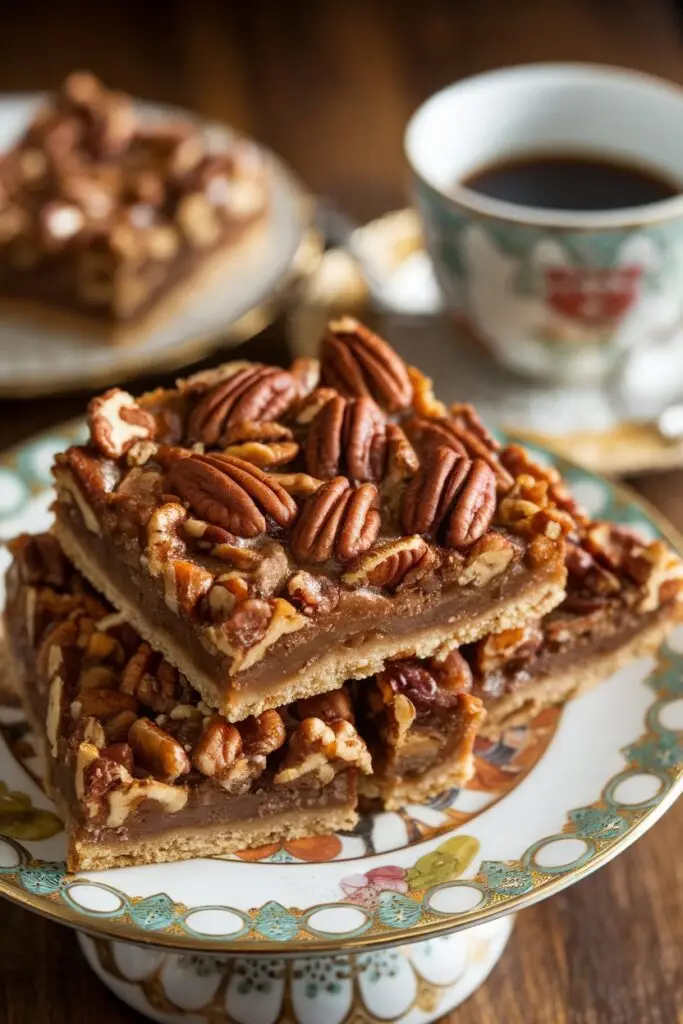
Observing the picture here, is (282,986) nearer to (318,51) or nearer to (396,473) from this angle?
(396,473)

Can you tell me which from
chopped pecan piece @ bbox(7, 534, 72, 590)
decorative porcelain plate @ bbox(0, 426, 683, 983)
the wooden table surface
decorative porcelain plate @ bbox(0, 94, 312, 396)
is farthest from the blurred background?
decorative porcelain plate @ bbox(0, 426, 683, 983)

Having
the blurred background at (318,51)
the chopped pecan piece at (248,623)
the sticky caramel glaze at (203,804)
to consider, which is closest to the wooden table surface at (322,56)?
the blurred background at (318,51)

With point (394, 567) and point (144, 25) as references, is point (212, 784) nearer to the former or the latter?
point (394, 567)

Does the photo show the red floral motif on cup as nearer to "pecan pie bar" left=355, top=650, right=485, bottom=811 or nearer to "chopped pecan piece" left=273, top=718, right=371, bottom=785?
"pecan pie bar" left=355, top=650, right=485, bottom=811

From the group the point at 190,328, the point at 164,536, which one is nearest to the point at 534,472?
the point at 164,536

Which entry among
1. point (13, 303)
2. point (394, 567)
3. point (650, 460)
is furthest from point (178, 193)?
point (394, 567)

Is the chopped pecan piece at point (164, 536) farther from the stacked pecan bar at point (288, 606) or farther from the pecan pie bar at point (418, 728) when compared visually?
the pecan pie bar at point (418, 728)
